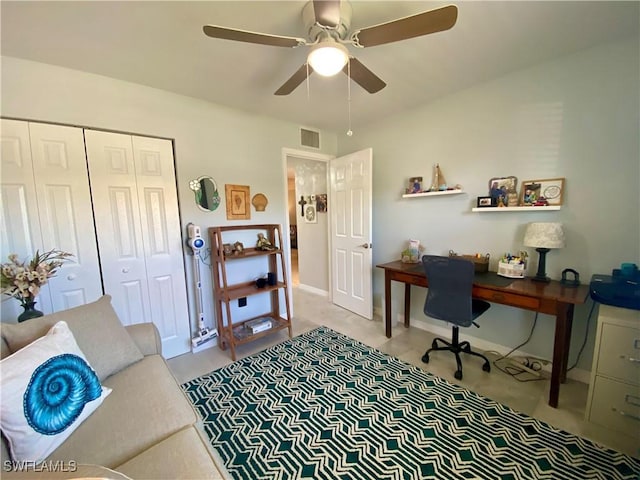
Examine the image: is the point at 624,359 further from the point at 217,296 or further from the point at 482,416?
the point at 217,296

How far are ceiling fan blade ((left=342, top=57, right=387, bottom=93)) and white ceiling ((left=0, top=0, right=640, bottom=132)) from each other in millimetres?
228

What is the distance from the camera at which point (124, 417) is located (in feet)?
3.73

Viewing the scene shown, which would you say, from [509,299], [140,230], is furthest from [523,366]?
[140,230]

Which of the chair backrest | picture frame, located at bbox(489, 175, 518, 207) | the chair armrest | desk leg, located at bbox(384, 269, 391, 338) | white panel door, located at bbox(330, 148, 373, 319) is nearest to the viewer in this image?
the chair armrest

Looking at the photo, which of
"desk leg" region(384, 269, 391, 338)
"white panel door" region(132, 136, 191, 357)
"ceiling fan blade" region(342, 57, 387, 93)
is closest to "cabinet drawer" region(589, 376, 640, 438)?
"desk leg" region(384, 269, 391, 338)

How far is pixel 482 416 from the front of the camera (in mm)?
1674

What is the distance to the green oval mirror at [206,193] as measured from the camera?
2508mm

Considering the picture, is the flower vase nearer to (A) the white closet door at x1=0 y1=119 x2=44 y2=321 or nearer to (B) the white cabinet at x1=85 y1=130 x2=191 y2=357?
(A) the white closet door at x1=0 y1=119 x2=44 y2=321

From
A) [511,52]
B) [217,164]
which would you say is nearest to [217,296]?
[217,164]

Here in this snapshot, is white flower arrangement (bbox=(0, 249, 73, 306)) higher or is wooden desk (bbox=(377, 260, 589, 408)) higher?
white flower arrangement (bbox=(0, 249, 73, 306))

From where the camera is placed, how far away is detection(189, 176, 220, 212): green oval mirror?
8.23 feet

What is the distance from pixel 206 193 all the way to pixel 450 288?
93.5 inches

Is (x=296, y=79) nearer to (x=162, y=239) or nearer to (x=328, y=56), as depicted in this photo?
(x=328, y=56)

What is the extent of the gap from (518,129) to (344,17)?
1.74 metres
